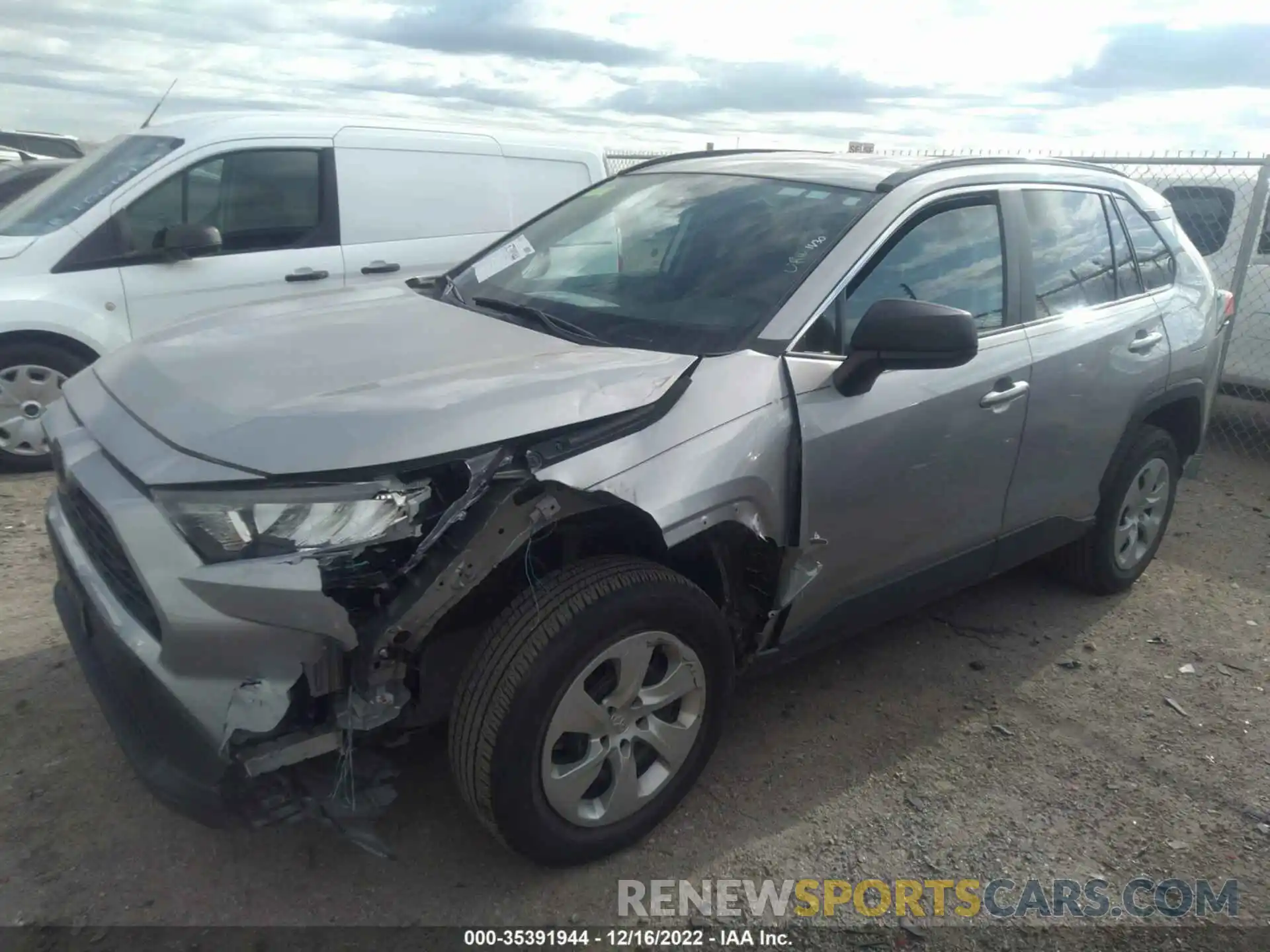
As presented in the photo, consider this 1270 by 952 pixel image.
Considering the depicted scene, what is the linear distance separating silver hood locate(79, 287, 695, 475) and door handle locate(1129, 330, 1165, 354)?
2.21 metres

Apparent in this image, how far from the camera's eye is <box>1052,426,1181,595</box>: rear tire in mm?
4137

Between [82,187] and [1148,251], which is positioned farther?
[82,187]

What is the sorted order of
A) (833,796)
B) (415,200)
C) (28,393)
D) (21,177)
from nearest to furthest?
1. (833,796)
2. (28,393)
3. (415,200)
4. (21,177)

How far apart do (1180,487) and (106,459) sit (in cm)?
626

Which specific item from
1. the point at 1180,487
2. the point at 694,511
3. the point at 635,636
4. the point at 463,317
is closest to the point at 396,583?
the point at 635,636

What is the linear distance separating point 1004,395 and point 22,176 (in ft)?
26.2

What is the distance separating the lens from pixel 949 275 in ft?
10.8

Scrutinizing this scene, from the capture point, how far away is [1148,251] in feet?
13.8

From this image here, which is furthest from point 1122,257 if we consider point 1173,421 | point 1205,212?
point 1205,212

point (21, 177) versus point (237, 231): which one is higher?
point (21, 177)

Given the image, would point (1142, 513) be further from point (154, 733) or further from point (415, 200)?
point (415, 200)

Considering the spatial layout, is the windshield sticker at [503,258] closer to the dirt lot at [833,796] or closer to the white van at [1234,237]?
the dirt lot at [833,796]

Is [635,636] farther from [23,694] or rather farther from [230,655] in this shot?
[23,694]

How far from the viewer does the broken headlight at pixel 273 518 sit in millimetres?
2131
